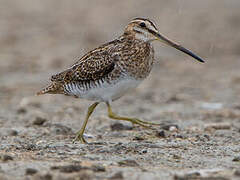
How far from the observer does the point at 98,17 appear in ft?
69.6

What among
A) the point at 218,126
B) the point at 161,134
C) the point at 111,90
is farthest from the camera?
the point at 218,126

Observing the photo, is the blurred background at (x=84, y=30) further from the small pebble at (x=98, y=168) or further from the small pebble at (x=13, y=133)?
the small pebble at (x=98, y=168)

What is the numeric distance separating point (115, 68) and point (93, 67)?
337 millimetres

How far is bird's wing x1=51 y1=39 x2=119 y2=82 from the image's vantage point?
325 inches

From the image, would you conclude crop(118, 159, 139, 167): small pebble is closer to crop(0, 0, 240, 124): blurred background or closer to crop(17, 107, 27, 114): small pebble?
crop(17, 107, 27, 114): small pebble

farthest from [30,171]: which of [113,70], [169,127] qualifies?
[169,127]

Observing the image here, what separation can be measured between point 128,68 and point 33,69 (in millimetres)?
7544

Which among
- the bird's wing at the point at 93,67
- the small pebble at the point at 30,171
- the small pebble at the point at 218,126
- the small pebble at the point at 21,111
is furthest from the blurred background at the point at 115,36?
the small pebble at the point at 30,171

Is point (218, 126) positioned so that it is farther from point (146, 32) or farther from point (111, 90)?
point (111, 90)

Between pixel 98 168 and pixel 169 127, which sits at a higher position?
pixel 169 127

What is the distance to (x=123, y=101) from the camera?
41.3 feet

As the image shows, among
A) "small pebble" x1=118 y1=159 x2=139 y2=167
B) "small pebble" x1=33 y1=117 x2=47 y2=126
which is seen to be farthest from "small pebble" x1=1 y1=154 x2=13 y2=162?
"small pebble" x1=33 y1=117 x2=47 y2=126

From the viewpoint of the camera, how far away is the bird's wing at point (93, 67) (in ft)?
27.1

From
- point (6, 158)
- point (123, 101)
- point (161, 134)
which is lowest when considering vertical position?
point (6, 158)
